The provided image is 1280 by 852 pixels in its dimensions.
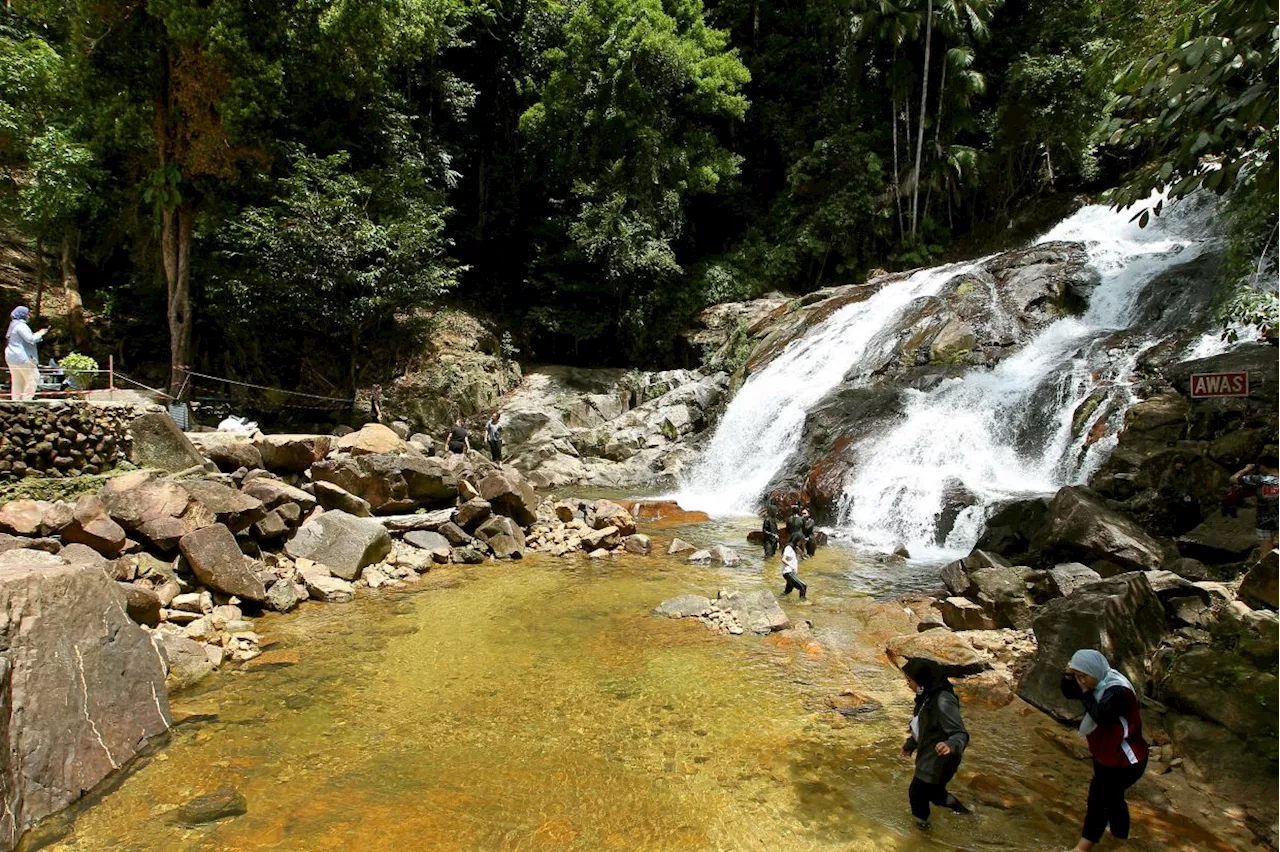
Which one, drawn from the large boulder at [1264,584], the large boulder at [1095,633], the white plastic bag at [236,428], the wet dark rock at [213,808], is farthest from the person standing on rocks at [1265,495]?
the white plastic bag at [236,428]

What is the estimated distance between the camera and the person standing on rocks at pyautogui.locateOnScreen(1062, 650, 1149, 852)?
3777mm

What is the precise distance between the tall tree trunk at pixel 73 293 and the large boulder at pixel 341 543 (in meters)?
→ 16.8

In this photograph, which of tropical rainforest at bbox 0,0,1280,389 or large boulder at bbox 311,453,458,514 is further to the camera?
tropical rainforest at bbox 0,0,1280,389

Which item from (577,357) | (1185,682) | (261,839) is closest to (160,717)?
(261,839)

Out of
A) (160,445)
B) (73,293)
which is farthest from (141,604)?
(73,293)

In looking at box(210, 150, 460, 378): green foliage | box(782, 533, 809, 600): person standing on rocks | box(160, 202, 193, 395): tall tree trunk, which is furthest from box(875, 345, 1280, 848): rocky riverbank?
box(160, 202, 193, 395): tall tree trunk

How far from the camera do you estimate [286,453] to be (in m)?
12.3

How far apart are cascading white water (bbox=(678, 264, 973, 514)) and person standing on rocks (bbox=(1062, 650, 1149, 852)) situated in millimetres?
11797

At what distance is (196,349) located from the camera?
21438mm

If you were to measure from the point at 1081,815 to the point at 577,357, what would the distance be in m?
25.9

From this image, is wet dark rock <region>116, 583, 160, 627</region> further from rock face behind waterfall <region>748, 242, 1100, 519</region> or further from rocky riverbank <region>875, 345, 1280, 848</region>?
rock face behind waterfall <region>748, 242, 1100, 519</region>

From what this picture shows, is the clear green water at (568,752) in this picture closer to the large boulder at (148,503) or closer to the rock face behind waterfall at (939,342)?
the large boulder at (148,503)

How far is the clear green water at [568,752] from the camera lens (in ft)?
14.0

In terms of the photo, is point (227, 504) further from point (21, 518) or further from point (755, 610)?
point (755, 610)
